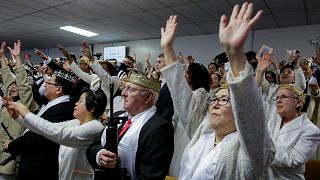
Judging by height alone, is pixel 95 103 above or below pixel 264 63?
below

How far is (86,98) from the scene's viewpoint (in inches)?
73.9

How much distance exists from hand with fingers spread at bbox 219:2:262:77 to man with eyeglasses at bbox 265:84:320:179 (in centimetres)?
94

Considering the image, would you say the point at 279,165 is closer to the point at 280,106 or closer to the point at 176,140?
the point at 280,106

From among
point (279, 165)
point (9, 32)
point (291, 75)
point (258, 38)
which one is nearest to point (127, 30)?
point (258, 38)

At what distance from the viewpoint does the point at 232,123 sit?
1.14m

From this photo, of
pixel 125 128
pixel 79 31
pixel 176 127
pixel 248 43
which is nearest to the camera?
pixel 125 128

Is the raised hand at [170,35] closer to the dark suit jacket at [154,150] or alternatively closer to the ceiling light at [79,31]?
the dark suit jacket at [154,150]

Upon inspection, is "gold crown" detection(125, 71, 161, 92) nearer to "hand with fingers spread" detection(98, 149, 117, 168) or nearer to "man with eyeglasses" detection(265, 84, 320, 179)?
"hand with fingers spread" detection(98, 149, 117, 168)

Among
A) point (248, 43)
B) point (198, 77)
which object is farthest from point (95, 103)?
point (248, 43)

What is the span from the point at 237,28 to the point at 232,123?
0.46 metres

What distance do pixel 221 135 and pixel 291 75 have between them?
255 cm

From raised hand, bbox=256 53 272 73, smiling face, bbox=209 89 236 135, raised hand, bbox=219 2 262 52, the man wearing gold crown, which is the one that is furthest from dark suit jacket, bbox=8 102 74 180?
raised hand, bbox=219 2 262 52

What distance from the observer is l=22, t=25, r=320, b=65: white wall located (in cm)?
589

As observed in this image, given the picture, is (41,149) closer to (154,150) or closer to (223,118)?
(154,150)
